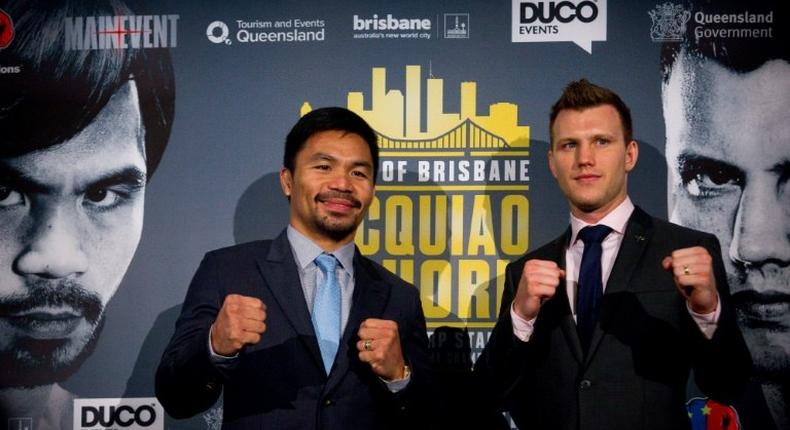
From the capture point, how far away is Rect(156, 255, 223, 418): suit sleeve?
226cm

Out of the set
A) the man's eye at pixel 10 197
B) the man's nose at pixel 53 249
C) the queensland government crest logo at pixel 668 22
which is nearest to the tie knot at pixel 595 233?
the queensland government crest logo at pixel 668 22

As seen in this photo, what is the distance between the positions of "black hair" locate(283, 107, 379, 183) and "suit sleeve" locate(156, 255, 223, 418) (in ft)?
1.56

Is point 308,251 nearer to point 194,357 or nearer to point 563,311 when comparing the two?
point 194,357

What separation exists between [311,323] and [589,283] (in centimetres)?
86

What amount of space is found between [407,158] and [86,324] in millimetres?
1492

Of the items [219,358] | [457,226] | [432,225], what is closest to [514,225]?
[457,226]

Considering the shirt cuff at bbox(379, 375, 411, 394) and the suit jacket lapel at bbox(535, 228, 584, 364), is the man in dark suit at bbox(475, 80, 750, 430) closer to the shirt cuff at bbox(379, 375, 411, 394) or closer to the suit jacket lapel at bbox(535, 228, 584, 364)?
the suit jacket lapel at bbox(535, 228, 584, 364)

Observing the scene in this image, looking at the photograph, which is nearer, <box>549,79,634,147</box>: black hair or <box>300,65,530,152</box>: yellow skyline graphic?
<box>549,79,634,147</box>: black hair

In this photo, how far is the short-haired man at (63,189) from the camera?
10.8 ft

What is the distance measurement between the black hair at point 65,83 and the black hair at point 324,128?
2.74 feet

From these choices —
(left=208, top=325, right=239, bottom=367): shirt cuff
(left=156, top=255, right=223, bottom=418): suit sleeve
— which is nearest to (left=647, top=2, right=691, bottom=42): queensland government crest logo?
(left=156, top=255, right=223, bottom=418): suit sleeve

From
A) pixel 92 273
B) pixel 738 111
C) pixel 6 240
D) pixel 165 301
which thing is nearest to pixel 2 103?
pixel 6 240

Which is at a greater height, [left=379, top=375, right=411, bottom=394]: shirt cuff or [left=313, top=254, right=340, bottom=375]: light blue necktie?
[left=313, top=254, right=340, bottom=375]: light blue necktie

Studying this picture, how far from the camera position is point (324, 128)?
2.73 m
